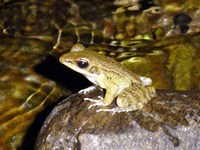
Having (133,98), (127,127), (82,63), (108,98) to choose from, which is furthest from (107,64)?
(127,127)

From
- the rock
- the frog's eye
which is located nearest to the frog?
the frog's eye

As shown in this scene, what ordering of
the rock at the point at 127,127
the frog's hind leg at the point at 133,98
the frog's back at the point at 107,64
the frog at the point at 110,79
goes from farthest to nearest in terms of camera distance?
the frog's back at the point at 107,64 < the frog at the point at 110,79 < the frog's hind leg at the point at 133,98 < the rock at the point at 127,127

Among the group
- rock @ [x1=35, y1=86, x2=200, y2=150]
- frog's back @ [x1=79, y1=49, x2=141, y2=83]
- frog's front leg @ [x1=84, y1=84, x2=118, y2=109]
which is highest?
frog's back @ [x1=79, y1=49, x2=141, y2=83]

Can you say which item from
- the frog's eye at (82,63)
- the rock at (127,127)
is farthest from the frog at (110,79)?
the rock at (127,127)

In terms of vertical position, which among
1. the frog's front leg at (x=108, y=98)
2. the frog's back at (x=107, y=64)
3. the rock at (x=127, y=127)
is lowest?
the rock at (x=127, y=127)

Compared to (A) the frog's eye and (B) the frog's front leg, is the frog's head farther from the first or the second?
(B) the frog's front leg

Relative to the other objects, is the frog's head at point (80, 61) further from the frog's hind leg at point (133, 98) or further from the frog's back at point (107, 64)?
the frog's hind leg at point (133, 98)

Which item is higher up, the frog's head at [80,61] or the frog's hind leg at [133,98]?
the frog's head at [80,61]
